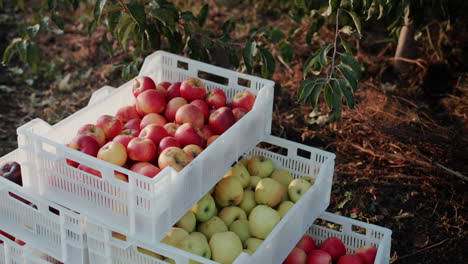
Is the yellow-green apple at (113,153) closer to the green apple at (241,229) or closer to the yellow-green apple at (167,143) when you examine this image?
the yellow-green apple at (167,143)

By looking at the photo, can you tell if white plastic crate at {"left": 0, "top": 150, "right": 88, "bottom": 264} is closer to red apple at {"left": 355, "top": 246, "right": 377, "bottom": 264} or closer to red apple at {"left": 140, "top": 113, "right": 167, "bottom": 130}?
red apple at {"left": 140, "top": 113, "right": 167, "bottom": 130}

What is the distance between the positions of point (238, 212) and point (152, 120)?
506 millimetres

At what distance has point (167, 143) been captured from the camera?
2244mm

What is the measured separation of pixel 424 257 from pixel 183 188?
4.60ft

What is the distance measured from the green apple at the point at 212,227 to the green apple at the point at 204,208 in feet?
0.08

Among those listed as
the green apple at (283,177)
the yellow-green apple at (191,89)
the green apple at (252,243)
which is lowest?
the green apple at (252,243)

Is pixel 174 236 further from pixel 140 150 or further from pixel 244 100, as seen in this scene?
pixel 244 100

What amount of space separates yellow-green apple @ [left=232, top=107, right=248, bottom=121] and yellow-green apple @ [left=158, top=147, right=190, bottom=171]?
0.38m

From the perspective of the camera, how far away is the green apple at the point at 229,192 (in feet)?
8.19

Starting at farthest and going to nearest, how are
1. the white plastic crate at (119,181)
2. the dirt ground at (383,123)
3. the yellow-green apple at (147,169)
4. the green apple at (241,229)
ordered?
the dirt ground at (383,123) < the green apple at (241,229) < the yellow-green apple at (147,169) < the white plastic crate at (119,181)

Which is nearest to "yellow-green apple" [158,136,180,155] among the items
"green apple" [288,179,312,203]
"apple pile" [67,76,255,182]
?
"apple pile" [67,76,255,182]

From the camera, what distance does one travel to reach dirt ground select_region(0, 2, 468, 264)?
313 centimetres

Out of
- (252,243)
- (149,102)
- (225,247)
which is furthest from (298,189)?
(149,102)

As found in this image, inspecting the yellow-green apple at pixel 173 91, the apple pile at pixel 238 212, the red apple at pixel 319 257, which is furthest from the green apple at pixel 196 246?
the yellow-green apple at pixel 173 91
